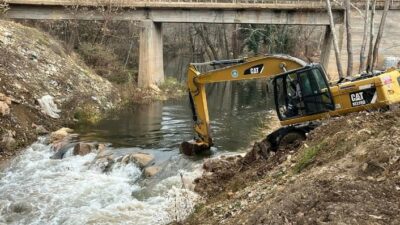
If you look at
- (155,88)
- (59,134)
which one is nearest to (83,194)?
(59,134)

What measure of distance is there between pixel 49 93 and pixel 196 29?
96.3 feet

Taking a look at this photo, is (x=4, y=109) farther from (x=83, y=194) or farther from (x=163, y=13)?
(x=163, y=13)

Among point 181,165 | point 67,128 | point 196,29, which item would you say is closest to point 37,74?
point 67,128

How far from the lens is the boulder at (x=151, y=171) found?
13.3 meters

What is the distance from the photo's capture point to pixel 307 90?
11617mm

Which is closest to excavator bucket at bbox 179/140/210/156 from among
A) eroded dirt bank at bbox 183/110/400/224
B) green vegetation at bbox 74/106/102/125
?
eroded dirt bank at bbox 183/110/400/224

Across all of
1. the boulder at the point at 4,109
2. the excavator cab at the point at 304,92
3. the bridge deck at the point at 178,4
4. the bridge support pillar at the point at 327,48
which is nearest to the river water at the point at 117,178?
the boulder at the point at 4,109

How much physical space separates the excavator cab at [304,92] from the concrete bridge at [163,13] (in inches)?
821

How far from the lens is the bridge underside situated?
32.2 metres

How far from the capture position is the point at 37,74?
22.4 metres

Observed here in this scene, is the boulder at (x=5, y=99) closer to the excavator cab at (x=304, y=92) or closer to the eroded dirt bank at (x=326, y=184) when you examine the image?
the eroded dirt bank at (x=326, y=184)

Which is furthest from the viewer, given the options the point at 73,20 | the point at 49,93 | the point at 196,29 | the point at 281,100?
the point at 196,29

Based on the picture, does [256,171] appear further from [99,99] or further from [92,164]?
[99,99]

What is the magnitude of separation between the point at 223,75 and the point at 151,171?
11.1ft
